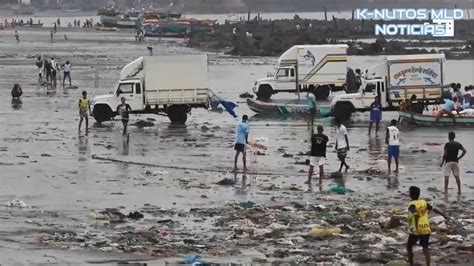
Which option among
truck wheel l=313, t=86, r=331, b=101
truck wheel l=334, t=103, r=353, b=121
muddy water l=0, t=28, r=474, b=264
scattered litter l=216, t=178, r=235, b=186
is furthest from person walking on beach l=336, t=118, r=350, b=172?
truck wheel l=313, t=86, r=331, b=101

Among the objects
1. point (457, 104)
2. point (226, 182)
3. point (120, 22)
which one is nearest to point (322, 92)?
point (457, 104)

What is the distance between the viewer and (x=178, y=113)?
1729 inches

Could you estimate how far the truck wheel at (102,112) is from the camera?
4322cm

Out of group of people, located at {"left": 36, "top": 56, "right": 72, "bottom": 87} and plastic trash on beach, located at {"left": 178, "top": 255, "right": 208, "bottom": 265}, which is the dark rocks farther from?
plastic trash on beach, located at {"left": 178, "top": 255, "right": 208, "bottom": 265}

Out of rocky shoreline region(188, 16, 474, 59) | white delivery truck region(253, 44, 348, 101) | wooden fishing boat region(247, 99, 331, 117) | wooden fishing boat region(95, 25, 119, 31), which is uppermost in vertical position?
wooden fishing boat region(95, 25, 119, 31)

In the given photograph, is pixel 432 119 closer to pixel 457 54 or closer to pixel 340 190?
pixel 340 190

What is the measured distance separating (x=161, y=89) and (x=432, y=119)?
1043cm

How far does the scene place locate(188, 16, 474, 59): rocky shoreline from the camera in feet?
356

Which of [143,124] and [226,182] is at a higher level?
[143,124]

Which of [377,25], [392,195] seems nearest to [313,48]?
[392,195]

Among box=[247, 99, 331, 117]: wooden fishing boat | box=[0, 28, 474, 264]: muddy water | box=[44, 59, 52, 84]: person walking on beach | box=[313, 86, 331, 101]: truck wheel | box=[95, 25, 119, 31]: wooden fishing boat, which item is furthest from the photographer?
box=[95, 25, 119, 31]: wooden fishing boat

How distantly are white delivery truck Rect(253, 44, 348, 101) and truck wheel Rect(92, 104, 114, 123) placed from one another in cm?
1404

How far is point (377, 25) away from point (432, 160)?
422 ft

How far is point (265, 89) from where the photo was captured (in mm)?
56625
